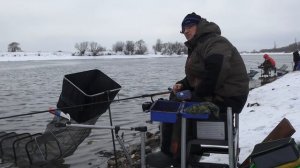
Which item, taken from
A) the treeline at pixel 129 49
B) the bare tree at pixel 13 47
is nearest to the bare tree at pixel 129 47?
the treeline at pixel 129 49

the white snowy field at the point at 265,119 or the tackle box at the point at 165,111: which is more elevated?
the tackle box at the point at 165,111

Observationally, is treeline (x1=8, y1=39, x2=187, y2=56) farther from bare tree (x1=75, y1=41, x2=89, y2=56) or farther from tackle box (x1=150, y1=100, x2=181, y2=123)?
tackle box (x1=150, y1=100, x2=181, y2=123)

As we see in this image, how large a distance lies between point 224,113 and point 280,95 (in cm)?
763

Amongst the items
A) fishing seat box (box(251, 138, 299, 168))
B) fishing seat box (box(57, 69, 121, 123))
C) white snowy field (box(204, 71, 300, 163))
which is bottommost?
white snowy field (box(204, 71, 300, 163))

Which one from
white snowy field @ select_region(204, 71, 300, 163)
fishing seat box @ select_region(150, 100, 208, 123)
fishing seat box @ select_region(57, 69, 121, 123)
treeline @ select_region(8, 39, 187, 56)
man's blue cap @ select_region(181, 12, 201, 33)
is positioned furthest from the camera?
treeline @ select_region(8, 39, 187, 56)

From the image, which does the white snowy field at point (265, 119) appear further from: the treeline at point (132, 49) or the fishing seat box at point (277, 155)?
the treeline at point (132, 49)

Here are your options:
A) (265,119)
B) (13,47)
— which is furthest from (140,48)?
(265,119)

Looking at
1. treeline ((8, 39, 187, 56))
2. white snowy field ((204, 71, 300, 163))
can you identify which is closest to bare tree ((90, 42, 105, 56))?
treeline ((8, 39, 187, 56))

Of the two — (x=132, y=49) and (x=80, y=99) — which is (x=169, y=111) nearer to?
(x=80, y=99)

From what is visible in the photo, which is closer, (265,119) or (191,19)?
(191,19)

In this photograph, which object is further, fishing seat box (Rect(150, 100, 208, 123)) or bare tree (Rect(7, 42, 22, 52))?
bare tree (Rect(7, 42, 22, 52))

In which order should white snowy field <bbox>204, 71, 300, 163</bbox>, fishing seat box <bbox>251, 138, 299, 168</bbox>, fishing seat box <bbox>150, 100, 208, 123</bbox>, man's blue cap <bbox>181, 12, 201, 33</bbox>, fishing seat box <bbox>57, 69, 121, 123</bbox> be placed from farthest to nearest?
white snowy field <bbox>204, 71, 300, 163</bbox> < fishing seat box <bbox>57, 69, 121, 123</bbox> < man's blue cap <bbox>181, 12, 201, 33</bbox> < fishing seat box <bbox>150, 100, 208, 123</bbox> < fishing seat box <bbox>251, 138, 299, 168</bbox>

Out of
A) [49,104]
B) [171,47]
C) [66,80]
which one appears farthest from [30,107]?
[171,47]

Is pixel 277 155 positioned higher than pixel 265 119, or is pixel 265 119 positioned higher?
pixel 277 155
